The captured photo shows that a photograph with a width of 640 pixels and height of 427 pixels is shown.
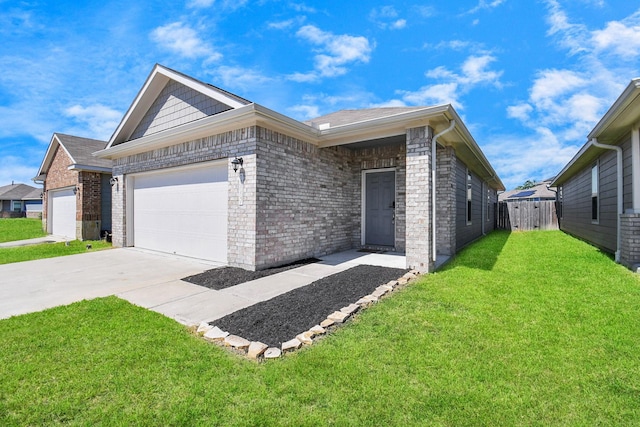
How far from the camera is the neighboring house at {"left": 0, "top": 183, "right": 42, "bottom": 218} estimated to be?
33469 mm

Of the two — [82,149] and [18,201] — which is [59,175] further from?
[18,201]

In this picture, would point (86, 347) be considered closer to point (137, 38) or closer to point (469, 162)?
point (137, 38)

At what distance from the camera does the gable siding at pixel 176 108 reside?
7195 mm

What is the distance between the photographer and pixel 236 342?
2.84 m

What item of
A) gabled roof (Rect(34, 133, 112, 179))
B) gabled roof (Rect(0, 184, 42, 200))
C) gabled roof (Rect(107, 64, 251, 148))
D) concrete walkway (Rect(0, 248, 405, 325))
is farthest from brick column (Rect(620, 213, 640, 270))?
gabled roof (Rect(0, 184, 42, 200))

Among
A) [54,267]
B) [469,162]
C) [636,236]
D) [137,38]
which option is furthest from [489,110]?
[54,267]

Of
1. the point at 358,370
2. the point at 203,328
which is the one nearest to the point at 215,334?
the point at 203,328

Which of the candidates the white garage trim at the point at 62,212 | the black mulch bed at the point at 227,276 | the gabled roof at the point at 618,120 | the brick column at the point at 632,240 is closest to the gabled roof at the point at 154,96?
the black mulch bed at the point at 227,276

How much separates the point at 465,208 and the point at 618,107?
4.81 meters

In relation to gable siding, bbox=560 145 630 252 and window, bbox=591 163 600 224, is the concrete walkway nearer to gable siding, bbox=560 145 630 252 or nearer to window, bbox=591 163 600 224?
gable siding, bbox=560 145 630 252

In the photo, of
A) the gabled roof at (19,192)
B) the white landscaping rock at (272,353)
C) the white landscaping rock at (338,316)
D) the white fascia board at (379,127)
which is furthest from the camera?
the gabled roof at (19,192)

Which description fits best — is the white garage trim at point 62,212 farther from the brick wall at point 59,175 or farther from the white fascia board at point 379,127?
the white fascia board at point 379,127

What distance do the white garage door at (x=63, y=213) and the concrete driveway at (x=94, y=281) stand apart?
7.32 meters

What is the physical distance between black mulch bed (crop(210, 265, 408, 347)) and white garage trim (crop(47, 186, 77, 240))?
13342 millimetres
